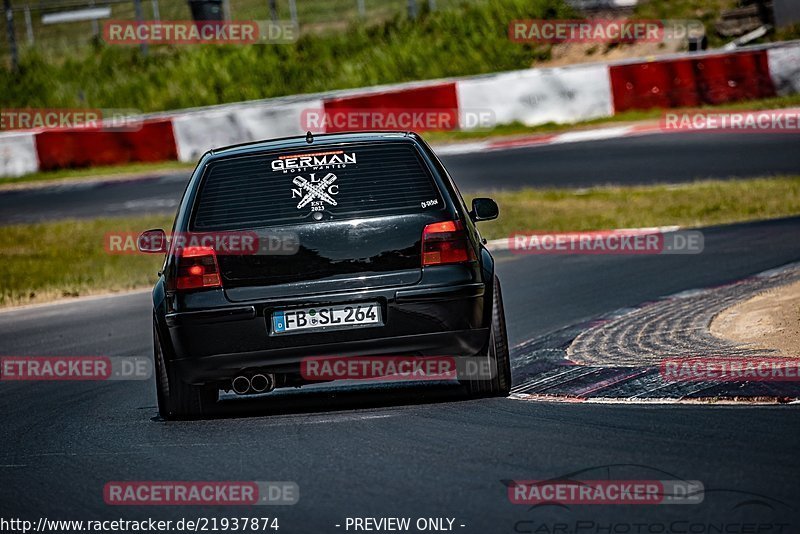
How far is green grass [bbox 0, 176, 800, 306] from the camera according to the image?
54.9 ft

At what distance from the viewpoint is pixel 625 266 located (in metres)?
13.8

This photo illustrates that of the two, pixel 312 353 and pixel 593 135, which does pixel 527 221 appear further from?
pixel 312 353

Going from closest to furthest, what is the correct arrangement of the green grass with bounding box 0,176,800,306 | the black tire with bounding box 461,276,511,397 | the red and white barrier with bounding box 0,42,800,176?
the black tire with bounding box 461,276,511,397 → the green grass with bounding box 0,176,800,306 → the red and white barrier with bounding box 0,42,800,176

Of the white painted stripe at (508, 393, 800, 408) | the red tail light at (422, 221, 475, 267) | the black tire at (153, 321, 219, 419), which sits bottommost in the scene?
the white painted stripe at (508, 393, 800, 408)

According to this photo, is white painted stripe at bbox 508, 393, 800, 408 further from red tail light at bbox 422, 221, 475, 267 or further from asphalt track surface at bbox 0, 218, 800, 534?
red tail light at bbox 422, 221, 475, 267

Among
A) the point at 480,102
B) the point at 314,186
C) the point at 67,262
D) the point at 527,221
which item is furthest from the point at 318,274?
the point at 480,102

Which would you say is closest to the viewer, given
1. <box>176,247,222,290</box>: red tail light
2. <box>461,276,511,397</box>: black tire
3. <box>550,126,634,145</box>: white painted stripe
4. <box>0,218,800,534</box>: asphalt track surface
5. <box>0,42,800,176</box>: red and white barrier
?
<box>0,218,800,534</box>: asphalt track surface

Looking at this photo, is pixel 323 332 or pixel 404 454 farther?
pixel 323 332

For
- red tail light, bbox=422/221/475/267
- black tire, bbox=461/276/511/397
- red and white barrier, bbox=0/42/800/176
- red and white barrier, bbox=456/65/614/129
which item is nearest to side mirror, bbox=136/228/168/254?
red tail light, bbox=422/221/475/267

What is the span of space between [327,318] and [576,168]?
14.9 meters

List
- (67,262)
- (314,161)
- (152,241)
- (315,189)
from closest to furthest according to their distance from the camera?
(315,189)
(314,161)
(152,241)
(67,262)

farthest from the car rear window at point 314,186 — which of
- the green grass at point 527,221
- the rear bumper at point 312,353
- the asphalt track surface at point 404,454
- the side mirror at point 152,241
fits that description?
the green grass at point 527,221

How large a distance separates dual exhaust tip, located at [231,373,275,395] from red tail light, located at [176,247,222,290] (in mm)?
519

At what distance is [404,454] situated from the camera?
6312 mm
